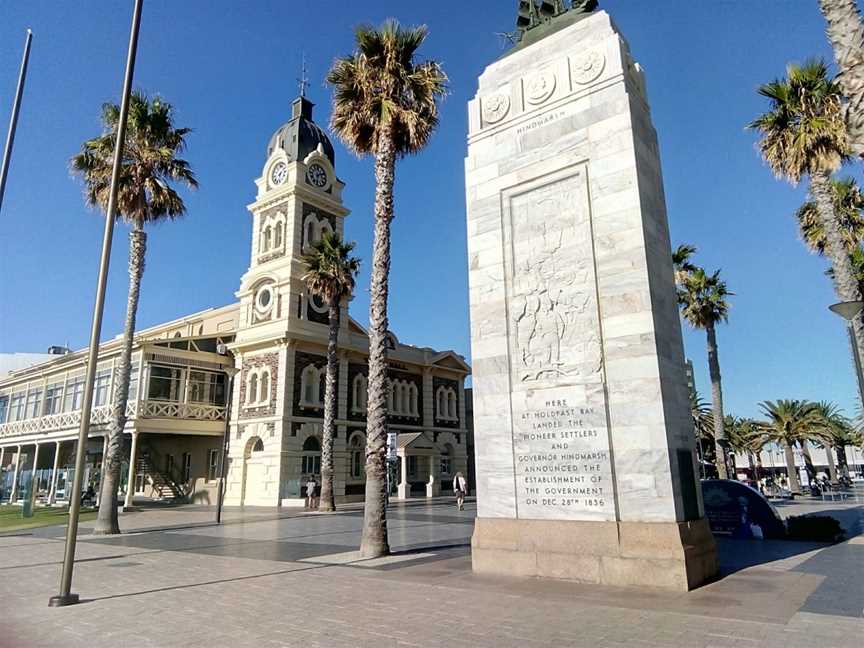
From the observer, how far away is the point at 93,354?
8.91 metres

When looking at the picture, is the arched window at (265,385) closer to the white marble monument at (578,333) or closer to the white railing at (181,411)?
the white railing at (181,411)

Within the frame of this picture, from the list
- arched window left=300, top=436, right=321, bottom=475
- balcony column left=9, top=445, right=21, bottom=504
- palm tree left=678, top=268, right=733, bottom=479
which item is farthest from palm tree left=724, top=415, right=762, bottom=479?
balcony column left=9, top=445, right=21, bottom=504

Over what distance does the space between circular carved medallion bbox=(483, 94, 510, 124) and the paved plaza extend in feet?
28.1

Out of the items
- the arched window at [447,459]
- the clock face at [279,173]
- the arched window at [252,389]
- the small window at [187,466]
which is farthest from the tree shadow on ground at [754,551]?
the small window at [187,466]

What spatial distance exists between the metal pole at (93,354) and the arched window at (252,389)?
25.6 m

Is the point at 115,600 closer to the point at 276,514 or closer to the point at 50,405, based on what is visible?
the point at 276,514

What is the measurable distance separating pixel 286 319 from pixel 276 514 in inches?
440

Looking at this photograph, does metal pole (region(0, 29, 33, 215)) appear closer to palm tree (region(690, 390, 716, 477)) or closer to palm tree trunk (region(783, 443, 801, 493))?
palm tree trunk (region(783, 443, 801, 493))

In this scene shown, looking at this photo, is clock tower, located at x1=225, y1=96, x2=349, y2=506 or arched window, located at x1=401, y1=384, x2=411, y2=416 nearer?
clock tower, located at x1=225, y1=96, x2=349, y2=506

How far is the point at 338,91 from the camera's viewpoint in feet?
49.9

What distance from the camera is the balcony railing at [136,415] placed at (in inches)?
1249

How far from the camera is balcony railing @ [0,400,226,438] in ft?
104

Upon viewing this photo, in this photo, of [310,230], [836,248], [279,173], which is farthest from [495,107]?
[279,173]

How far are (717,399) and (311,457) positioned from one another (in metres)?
21.8
